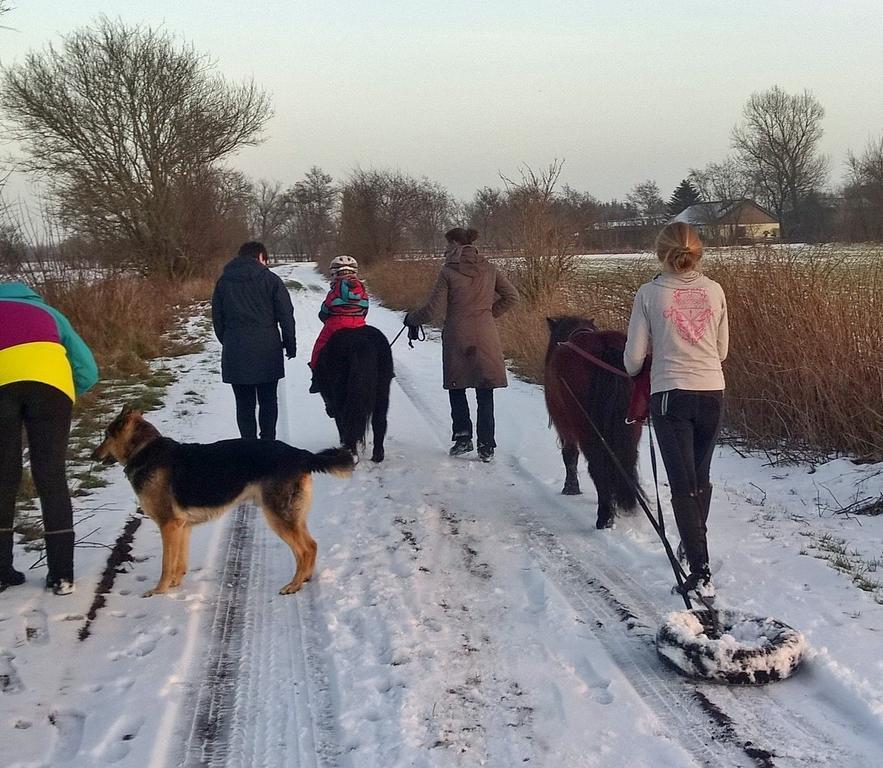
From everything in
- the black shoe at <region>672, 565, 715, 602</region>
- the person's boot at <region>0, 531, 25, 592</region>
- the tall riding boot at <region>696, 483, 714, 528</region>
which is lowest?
the black shoe at <region>672, 565, 715, 602</region>

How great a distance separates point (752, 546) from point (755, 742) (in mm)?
2214

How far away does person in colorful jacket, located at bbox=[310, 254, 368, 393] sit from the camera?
7.48m

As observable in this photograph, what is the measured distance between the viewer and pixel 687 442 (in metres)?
4.12

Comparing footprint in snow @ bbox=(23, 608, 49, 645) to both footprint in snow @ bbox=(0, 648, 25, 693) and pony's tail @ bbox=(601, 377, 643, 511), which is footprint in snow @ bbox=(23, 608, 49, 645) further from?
pony's tail @ bbox=(601, 377, 643, 511)

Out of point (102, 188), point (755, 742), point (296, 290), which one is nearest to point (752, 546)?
point (755, 742)

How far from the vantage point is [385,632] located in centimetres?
388

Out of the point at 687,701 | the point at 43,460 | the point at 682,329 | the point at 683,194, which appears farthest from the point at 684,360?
the point at 683,194

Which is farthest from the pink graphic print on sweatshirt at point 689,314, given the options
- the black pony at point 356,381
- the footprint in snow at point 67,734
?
the black pony at point 356,381

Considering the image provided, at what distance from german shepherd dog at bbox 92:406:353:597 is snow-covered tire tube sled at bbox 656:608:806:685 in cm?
209

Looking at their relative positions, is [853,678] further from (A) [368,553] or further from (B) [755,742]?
(A) [368,553]

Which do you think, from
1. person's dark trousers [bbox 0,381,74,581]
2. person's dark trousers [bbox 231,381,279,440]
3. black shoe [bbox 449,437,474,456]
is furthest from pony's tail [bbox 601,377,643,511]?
person's dark trousers [bbox 0,381,74,581]

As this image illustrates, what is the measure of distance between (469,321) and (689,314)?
355cm

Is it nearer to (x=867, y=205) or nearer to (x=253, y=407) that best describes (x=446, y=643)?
(x=253, y=407)

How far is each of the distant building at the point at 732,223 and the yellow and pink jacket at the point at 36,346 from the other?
18.8 ft
